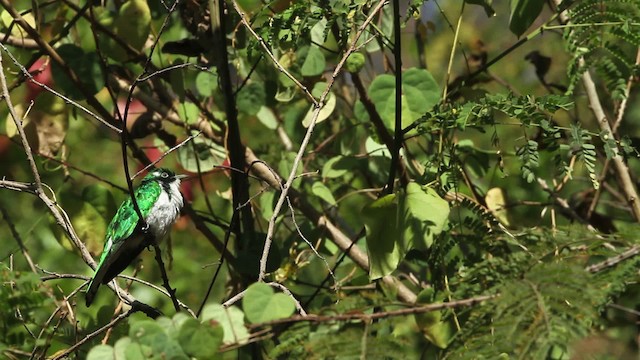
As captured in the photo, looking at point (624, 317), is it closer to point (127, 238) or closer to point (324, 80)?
point (324, 80)

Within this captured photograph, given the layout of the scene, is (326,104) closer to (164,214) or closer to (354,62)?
(354,62)

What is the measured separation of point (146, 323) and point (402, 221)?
3.21 ft

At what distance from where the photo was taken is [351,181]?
11.9 ft

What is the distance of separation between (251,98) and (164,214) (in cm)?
56

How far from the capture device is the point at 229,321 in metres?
1.87

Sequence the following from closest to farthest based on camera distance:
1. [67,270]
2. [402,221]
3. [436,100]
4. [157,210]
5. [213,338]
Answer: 1. [213,338]
2. [402,221]
3. [436,100]
4. [157,210]
5. [67,270]

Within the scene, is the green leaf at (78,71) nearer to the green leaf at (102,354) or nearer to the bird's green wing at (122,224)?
the bird's green wing at (122,224)

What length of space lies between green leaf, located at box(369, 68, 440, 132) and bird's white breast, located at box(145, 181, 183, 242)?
2.92 feet

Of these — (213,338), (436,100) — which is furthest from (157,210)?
(213,338)

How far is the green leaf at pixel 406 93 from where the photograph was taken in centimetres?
305

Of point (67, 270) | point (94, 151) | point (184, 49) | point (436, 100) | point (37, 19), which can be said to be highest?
point (37, 19)

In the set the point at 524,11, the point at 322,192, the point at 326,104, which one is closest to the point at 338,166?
the point at 322,192

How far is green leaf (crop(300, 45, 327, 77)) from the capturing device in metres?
3.21

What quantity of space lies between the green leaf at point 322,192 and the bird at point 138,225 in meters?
0.55
